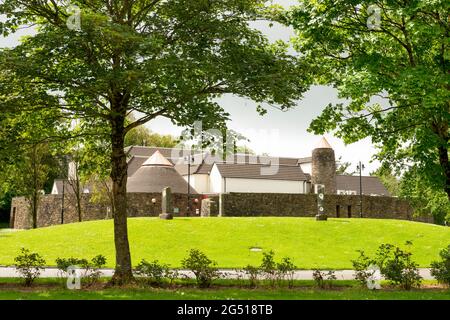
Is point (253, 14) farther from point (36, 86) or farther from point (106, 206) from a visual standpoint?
point (106, 206)

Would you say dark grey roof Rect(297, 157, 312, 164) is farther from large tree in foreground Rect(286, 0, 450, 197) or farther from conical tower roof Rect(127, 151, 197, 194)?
large tree in foreground Rect(286, 0, 450, 197)

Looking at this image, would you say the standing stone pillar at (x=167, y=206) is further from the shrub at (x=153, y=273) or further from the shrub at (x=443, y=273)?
the shrub at (x=443, y=273)

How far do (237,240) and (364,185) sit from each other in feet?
172

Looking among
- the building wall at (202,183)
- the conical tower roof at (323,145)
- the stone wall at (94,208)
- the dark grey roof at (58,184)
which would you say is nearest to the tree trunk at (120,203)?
the stone wall at (94,208)

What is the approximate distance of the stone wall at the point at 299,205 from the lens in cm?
4675

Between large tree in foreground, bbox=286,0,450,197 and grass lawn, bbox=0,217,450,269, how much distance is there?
688 centimetres

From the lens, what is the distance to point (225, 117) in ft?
45.9

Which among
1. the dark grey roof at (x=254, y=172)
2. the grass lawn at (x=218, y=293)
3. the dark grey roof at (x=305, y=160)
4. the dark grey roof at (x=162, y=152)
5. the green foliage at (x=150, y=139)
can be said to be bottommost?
the grass lawn at (x=218, y=293)

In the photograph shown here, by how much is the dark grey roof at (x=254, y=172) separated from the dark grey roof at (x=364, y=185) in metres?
14.7

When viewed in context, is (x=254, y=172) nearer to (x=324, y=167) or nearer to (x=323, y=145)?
(x=324, y=167)

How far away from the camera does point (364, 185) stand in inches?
3059

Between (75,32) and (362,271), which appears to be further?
(362,271)

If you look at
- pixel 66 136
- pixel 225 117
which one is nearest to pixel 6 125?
pixel 66 136
